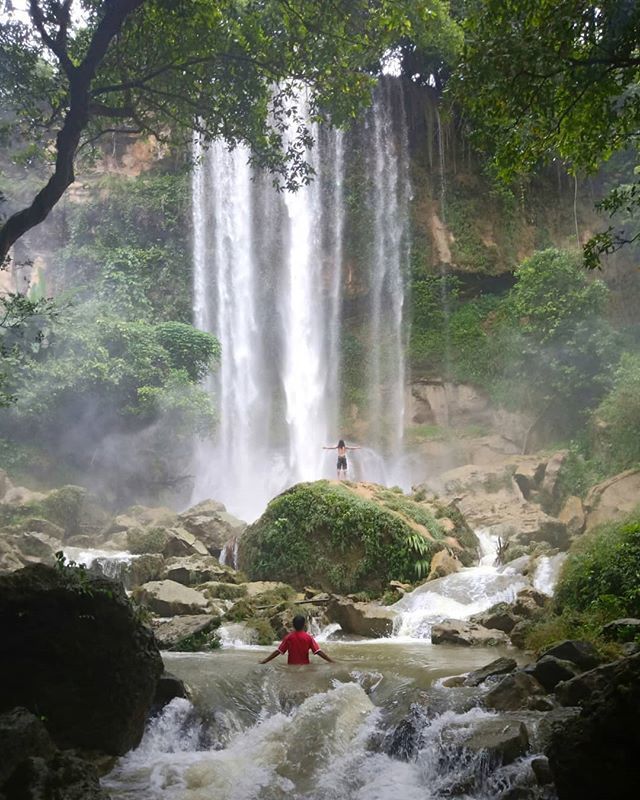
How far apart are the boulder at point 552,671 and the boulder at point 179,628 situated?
523 centimetres

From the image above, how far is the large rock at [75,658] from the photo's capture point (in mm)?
6188

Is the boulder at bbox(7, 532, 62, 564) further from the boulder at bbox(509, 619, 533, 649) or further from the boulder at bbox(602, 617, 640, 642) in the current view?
the boulder at bbox(602, 617, 640, 642)

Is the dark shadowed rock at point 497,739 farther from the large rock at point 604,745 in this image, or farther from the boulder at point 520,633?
the boulder at point 520,633

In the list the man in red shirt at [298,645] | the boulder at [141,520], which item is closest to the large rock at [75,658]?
the man in red shirt at [298,645]

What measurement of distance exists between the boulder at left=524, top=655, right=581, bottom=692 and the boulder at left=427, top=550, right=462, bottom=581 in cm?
688

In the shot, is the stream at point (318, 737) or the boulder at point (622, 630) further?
the boulder at point (622, 630)

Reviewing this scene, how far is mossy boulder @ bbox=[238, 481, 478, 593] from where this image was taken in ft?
46.7

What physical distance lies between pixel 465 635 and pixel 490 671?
2.91 metres

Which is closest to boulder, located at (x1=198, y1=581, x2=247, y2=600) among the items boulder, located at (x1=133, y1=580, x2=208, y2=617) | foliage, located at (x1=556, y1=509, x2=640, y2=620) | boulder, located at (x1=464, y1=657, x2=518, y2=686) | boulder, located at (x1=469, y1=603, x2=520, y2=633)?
boulder, located at (x1=133, y1=580, x2=208, y2=617)

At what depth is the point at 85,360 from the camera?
25.0 meters

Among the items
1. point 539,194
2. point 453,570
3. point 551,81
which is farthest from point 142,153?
point 551,81

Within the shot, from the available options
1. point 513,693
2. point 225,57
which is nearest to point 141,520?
point 225,57

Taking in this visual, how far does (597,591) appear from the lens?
30.2 ft

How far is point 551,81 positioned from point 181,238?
26.5 metres
